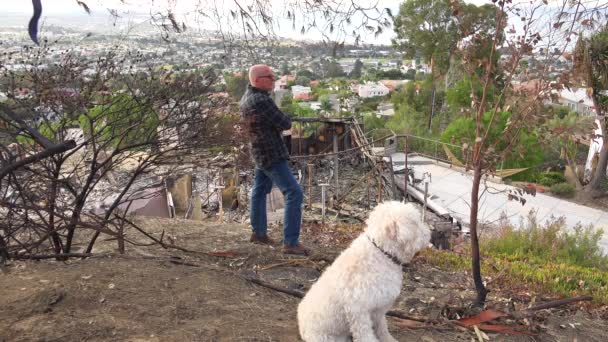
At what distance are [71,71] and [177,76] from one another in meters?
0.91

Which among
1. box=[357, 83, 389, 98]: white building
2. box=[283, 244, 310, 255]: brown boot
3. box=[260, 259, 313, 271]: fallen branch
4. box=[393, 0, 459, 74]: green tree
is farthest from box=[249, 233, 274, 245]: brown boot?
box=[357, 83, 389, 98]: white building

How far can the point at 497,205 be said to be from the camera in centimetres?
1720

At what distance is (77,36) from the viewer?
4.68 m

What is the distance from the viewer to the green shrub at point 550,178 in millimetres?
26233

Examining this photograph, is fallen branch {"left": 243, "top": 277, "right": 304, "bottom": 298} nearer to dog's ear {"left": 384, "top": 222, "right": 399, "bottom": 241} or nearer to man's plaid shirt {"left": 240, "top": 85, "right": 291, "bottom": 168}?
man's plaid shirt {"left": 240, "top": 85, "right": 291, "bottom": 168}

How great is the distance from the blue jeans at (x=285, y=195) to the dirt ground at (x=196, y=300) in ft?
0.90

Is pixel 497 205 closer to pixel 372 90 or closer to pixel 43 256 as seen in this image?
pixel 43 256

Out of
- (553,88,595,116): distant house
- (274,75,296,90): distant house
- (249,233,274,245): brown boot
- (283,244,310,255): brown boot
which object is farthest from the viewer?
(274,75,296,90): distant house

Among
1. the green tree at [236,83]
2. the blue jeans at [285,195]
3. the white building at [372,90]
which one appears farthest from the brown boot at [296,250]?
the white building at [372,90]

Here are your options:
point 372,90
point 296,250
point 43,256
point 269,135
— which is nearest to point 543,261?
point 296,250

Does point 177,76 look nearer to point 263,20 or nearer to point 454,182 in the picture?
point 263,20

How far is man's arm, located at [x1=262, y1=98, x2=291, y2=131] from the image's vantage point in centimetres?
466

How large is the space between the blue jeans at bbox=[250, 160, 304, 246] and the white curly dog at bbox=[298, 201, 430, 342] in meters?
1.96

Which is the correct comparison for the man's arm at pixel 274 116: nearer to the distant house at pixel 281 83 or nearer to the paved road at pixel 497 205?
the distant house at pixel 281 83
